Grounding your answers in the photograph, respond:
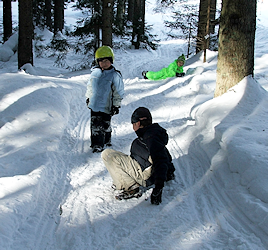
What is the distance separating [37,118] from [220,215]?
4.04m

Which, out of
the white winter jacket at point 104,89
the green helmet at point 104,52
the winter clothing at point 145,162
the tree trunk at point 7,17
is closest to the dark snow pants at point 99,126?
the white winter jacket at point 104,89

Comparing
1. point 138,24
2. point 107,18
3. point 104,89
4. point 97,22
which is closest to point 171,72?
point 107,18

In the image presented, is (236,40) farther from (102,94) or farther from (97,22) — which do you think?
(97,22)

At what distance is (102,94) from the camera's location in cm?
454

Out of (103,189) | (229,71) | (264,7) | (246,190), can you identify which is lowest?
(103,189)

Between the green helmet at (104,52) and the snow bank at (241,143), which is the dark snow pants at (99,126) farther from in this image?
the snow bank at (241,143)

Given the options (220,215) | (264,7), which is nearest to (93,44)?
(220,215)

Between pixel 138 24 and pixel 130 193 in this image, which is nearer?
pixel 130 193

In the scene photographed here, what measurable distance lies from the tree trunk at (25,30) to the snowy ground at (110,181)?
4310mm

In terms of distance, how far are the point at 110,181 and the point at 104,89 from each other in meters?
1.61

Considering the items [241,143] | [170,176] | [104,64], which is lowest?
[170,176]

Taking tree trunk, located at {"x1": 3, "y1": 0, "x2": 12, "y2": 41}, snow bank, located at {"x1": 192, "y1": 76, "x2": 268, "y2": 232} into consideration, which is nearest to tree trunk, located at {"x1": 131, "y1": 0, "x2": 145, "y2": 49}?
tree trunk, located at {"x1": 3, "y1": 0, "x2": 12, "y2": 41}

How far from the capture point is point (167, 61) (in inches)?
636

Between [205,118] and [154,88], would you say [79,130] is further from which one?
[154,88]
